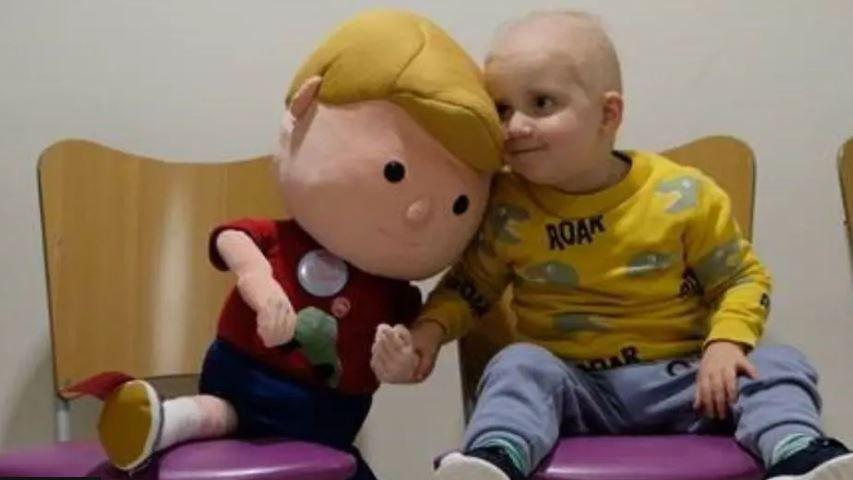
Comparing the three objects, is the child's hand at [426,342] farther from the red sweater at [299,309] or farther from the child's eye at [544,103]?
the child's eye at [544,103]

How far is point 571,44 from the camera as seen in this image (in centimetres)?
107

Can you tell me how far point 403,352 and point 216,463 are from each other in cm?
20

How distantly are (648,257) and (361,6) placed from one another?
56cm

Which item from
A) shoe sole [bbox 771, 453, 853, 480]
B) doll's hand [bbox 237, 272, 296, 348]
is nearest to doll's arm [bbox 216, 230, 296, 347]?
doll's hand [bbox 237, 272, 296, 348]

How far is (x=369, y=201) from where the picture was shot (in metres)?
1.06

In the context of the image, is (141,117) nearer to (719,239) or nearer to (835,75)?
(719,239)

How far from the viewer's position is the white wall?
143 centimetres

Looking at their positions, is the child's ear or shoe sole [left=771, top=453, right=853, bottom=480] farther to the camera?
the child's ear

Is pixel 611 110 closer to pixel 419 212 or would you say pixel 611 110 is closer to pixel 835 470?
pixel 419 212

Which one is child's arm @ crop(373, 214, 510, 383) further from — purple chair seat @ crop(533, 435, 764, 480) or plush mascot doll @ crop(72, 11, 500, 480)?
purple chair seat @ crop(533, 435, 764, 480)

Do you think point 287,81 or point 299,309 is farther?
point 287,81

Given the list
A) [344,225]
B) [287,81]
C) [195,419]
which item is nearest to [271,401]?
[195,419]

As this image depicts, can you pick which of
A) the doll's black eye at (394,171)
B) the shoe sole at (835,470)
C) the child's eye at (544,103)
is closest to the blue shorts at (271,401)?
the doll's black eye at (394,171)

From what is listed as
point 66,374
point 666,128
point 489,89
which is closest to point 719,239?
point 489,89
